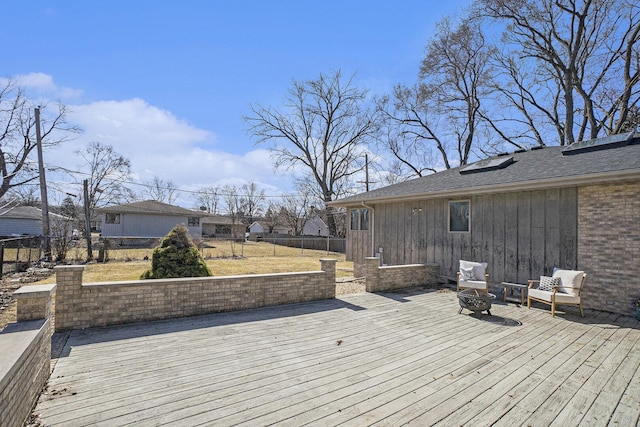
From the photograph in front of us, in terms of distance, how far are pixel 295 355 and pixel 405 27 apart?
12074 mm

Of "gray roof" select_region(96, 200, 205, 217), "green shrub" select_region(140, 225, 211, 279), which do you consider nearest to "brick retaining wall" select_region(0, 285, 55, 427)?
"green shrub" select_region(140, 225, 211, 279)

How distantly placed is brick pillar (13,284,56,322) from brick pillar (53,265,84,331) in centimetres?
146

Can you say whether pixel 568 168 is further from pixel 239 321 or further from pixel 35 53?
pixel 35 53

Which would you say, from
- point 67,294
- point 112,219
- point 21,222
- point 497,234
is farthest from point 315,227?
point 67,294

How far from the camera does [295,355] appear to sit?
3.68 m

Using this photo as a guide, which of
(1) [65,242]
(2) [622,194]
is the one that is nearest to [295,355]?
(2) [622,194]

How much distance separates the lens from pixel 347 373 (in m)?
3.23

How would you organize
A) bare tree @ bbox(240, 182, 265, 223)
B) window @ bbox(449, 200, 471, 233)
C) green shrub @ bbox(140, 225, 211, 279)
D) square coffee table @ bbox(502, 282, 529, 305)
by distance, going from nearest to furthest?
1. green shrub @ bbox(140, 225, 211, 279)
2. square coffee table @ bbox(502, 282, 529, 305)
3. window @ bbox(449, 200, 471, 233)
4. bare tree @ bbox(240, 182, 265, 223)

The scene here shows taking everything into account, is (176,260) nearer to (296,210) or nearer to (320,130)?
(320,130)

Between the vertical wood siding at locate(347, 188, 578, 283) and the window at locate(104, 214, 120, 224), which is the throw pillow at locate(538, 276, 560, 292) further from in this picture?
the window at locate(104, 214, 120, 224)

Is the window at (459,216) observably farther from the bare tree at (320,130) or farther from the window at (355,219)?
the bare tree at (320,130)

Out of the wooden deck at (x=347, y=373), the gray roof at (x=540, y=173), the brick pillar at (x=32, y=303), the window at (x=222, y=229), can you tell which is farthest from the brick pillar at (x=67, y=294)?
the window at (x=222, y=229)

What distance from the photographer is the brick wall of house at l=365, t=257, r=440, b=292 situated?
23.9 feet

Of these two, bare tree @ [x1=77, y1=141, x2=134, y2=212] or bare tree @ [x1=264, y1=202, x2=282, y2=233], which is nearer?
bare tree @ [x1=77, y1=141, x2=134, y2=212]
